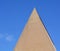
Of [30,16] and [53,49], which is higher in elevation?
[30,16]

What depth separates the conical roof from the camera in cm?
Result: 2495

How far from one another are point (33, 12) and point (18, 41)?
8.32 feet

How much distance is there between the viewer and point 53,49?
80.6 feet

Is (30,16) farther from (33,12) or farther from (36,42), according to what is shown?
(36,42)

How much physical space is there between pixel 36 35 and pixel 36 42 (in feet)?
1.72

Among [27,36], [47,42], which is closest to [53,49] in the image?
[47,42]

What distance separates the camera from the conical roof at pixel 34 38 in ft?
81.9

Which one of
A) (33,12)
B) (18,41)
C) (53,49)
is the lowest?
(53,49)

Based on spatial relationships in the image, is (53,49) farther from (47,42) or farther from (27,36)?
(27,36)

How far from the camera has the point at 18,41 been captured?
2528 centimetres

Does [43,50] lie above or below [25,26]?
below

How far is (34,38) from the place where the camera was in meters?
25.3

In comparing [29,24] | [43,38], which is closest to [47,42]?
[43,38]

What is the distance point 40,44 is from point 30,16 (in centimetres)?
231
